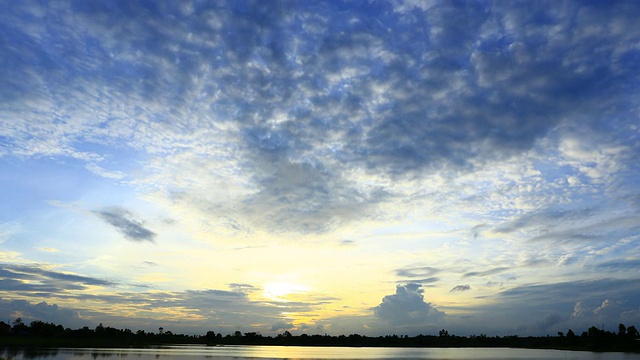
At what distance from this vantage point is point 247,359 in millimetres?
105938

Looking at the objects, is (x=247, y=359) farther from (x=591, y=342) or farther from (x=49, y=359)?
(x=591, y=342)

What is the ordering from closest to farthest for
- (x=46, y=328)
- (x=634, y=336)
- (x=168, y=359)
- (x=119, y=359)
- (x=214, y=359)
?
(x=119, y=359) → (x=168, y=359) → (x=214, y=359) → (x=634, y=336) → (x=46, y=328)

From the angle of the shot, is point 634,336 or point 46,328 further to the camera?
point 46,328

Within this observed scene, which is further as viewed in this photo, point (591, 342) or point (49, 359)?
point (591, 342)

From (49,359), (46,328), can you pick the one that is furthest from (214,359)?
(46,328)

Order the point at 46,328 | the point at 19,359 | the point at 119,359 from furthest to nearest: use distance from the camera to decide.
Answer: the point at 46,328
the point at 119,359
the point at 19,359

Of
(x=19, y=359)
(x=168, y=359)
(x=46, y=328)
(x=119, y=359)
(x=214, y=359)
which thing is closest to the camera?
(x=19, y=359)

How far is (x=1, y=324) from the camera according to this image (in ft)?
598

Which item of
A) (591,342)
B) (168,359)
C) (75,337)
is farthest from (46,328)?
(591,342)

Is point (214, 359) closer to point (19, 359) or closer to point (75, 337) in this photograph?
point (19, 359)

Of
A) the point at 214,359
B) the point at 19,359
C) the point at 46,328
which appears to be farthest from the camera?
the point at 46,328

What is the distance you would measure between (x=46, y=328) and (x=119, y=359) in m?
127

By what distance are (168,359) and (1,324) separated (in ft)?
450

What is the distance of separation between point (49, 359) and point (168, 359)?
24.7 m
